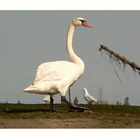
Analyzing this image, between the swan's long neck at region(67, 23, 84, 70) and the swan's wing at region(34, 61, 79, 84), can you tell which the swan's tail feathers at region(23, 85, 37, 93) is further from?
the swan's long neck at region(67, 23, 84, 70)

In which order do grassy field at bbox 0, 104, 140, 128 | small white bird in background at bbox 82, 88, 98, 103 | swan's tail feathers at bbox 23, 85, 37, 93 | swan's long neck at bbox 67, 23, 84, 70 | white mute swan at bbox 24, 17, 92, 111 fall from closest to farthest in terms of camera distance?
grassy field at bbox 0, 104, 140, 128
swan's tail feathers at bbox 23, 85, 37, 93
white mute swan at bbox 24, 17, 92, 111
swan's long neck at bbox 67, 23, 84, 70
small white bird in background at bbox 82, 88, 98, 103

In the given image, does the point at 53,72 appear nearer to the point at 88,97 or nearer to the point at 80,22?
the point at 80,22

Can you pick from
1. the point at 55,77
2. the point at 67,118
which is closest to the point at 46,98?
the point at 55,77

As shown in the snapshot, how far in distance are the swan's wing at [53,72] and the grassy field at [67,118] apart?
0.73 meters

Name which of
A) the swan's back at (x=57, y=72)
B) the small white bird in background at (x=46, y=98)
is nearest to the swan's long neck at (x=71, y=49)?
the swan's back at (x=57, y=72)

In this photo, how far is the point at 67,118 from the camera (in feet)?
49.4

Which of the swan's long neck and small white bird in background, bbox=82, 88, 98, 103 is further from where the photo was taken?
small white bird in background, bbox=82, 88, 98, 103

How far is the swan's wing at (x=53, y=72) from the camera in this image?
15.8m

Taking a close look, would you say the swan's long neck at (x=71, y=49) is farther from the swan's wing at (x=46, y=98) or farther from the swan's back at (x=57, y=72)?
the swan's wing at (x=46, y=98)

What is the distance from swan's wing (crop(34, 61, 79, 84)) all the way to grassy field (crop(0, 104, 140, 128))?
73 cm

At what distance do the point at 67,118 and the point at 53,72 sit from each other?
1.23 metres

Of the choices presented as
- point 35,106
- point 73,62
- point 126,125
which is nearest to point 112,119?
point 126,125

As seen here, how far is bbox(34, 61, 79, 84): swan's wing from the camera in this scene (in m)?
15.8

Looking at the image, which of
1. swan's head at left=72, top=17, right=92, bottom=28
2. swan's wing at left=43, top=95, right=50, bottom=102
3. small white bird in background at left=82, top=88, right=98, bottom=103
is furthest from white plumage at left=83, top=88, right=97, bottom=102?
swan's head at left=72, top=17, right=92, bottom=28
